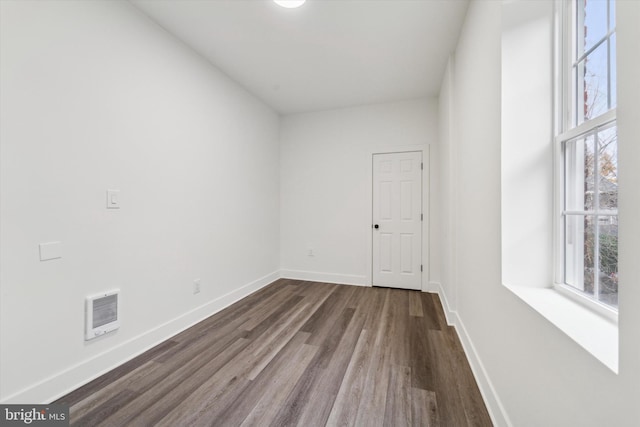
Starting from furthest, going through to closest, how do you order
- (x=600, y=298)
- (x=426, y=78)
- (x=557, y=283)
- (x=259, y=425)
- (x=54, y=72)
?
1. (x=426, y=78)
2. (x=54, y=72)
3. (x=259, y=425)
4. (x=557, y=283)
5. (x=600, y=298)

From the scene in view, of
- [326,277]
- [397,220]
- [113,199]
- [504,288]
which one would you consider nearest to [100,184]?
[113,199]

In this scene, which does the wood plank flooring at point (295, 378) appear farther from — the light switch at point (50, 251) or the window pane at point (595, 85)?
the window pane at point (595, 85)

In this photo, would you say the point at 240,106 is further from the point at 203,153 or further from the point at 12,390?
the point at 12,390

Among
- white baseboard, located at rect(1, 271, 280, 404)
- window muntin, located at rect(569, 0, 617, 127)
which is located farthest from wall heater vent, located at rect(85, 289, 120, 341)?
window muntin, located at rect(569, 0, 617, 127)

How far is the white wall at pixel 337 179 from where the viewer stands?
12.0 feet

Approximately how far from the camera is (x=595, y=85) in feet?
3.20

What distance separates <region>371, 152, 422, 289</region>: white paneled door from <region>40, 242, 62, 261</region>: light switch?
3301 millimetres

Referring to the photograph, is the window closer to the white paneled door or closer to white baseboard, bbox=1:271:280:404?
the white paneled door

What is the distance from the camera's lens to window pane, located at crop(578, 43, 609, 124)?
92cm

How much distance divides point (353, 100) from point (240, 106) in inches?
62.3

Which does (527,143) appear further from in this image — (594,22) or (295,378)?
(295,378)

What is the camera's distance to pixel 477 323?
1.77m

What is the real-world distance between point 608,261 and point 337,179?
3238 mm

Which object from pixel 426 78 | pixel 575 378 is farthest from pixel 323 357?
pixel 426 78
